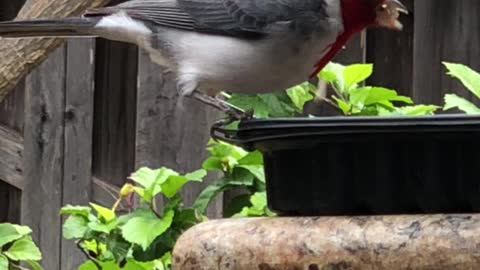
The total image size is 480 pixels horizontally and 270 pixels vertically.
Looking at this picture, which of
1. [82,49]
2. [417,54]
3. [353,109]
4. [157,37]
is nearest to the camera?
[353,109]

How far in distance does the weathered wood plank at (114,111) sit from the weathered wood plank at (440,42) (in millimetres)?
966

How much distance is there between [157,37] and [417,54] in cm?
69

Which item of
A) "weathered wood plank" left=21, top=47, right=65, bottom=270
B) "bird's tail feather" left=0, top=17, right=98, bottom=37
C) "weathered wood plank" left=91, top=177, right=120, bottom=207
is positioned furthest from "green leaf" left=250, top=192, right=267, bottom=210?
"weathered wood plank" left=21, top=47, right=65, bottom=270

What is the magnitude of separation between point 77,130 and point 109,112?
0.63ft

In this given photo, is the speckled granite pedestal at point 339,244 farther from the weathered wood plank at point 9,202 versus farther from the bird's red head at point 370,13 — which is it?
the weathered wood plank at point 9,202

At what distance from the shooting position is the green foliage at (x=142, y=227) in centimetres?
241

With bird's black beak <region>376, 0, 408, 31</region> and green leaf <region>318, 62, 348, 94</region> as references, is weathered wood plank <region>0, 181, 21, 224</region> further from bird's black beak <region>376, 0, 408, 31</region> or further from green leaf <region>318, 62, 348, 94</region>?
bird's black beak <region>376, 0, 408, 31</region>

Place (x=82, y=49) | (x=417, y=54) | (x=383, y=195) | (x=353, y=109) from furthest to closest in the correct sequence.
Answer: (x=82, y=49) < (x=417, y=54) < (x=353, y=109) < (x=383, y=195)

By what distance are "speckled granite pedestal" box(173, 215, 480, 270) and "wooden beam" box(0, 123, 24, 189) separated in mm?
A: 2047

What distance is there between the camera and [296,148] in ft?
5.23

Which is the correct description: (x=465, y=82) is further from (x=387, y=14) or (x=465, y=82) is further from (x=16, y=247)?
(x=16, y=247)

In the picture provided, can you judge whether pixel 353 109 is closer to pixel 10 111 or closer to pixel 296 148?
pixel 296 148

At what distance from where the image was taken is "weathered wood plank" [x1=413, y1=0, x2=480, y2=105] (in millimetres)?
2908

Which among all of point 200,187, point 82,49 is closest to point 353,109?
point 200,187
